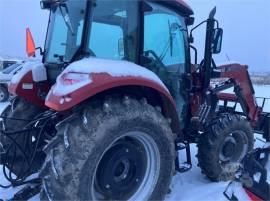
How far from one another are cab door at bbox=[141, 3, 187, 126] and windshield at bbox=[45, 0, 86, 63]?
684 mm

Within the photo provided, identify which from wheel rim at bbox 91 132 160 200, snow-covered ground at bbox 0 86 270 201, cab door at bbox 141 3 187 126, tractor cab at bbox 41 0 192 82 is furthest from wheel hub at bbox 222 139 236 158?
wheel rim at bbox 91 132 160 200

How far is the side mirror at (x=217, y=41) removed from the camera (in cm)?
396

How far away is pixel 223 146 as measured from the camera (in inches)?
168

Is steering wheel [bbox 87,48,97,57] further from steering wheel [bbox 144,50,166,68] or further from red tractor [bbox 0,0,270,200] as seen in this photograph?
steering wheel [bbox 144,50,166,68]

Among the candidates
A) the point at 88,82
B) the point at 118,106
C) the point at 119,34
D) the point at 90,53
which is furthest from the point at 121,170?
the point at 119,34

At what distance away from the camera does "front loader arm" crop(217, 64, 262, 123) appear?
4824 mm

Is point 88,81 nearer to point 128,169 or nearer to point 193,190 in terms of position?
point 128,169

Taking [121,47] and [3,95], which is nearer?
[121,47]

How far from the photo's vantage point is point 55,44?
152 inches

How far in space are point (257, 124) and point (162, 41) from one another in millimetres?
2545

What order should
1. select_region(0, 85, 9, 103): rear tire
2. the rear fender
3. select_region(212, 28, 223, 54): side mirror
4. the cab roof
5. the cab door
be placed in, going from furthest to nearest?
select_region(0, 85, 9, 103): rear tire → select_region(212, 28, 223, 54): side mirror → the cab roof → the cab door → the rear fender

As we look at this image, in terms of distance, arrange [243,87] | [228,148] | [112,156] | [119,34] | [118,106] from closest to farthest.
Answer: [118,106] < [112,156] < [119,34] < [228,148] < [243,87]

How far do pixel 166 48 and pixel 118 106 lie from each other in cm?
137

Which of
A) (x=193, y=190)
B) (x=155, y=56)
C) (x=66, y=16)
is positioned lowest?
(x=193, y=190)
